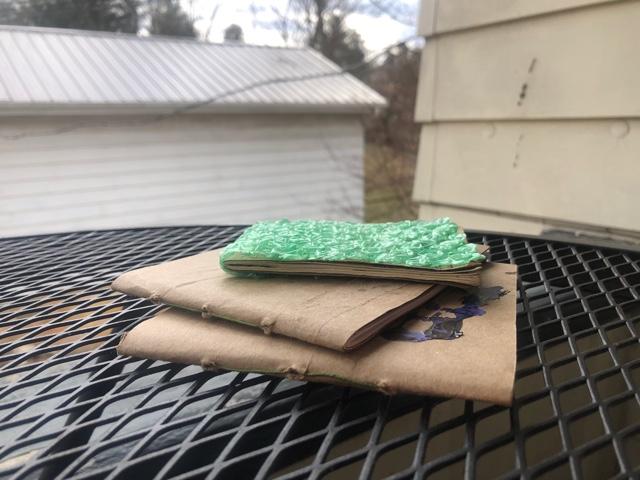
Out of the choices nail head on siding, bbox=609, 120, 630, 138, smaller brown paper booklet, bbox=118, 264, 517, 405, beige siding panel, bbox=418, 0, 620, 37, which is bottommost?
smaller brown paper booklet, bbox=118, 264, 517, 405

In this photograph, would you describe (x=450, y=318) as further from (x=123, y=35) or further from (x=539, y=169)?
(x=123, y=35)

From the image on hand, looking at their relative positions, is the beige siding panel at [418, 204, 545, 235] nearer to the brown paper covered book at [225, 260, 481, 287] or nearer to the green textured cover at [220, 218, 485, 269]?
the green textured cover at [220, 218, 485, 269]

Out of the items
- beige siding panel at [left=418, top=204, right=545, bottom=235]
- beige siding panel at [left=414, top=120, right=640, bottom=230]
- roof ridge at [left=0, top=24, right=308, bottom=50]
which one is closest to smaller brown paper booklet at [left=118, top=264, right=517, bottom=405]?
beige siding panel at [left=414, top=120, right=640, bottom=230]

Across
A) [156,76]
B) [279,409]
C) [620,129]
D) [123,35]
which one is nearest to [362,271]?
[279,409]

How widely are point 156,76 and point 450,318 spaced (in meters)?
4.02

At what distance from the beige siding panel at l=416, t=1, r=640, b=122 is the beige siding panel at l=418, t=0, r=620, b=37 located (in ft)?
0.09

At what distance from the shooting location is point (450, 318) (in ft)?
2.07

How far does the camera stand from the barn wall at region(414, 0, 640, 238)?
1.55 metres

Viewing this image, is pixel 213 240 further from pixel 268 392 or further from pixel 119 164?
pixel 119 164

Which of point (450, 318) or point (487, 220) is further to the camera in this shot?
point (487, 220)

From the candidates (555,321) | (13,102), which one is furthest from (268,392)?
(13,102)

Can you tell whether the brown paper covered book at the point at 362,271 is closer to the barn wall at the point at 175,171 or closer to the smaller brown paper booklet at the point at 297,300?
the smaller brown paper booklet at the point at 297,300

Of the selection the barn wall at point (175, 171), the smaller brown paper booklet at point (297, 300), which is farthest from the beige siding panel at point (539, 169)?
the barn wall at point (175, 171)

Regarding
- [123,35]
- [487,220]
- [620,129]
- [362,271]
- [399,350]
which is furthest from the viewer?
[123,35]
